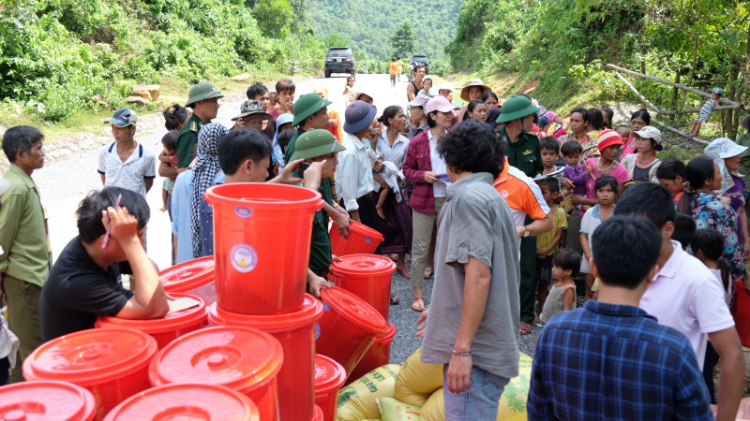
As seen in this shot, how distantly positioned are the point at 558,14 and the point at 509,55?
9625 millimetres

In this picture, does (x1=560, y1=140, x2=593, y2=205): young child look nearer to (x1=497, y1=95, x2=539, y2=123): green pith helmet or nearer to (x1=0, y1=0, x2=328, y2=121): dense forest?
(x1=497, y1=95, x2=539, y2=123): green pith helmet

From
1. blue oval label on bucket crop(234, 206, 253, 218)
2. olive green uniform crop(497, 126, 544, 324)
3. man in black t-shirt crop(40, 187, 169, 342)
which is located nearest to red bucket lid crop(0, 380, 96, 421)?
man in black t-shirt crop(40, 187, 169, 342)

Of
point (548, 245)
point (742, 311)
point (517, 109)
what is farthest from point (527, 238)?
point (742, 311)

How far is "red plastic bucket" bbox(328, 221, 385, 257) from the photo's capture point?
4.75 m

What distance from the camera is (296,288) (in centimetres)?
247

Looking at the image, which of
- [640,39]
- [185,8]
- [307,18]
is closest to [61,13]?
[185,8]

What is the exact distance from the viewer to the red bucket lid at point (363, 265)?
409 centimetres

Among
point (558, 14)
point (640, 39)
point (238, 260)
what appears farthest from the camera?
point (558, 14)

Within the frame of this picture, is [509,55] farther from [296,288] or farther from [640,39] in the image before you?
[296,288]

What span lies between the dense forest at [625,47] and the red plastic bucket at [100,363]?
261 inches

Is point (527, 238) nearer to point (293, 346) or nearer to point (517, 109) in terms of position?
point (517, 109)

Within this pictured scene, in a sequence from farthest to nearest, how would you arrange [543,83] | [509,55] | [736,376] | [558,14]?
[509,55] < [543,83] < [558,14] < [736,376]

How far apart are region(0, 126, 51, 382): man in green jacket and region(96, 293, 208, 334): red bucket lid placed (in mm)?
1602

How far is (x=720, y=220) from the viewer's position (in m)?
3.76
